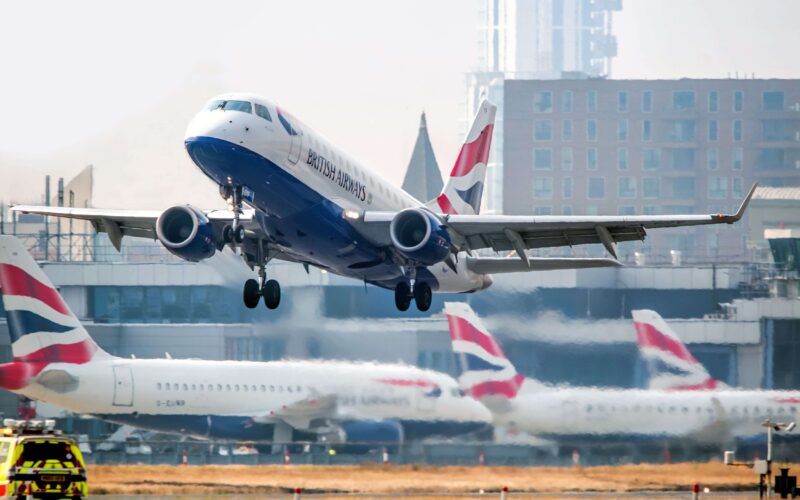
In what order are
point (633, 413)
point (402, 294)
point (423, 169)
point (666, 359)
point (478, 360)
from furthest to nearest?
point (423, 169)
point (666, 359)
point (478, 360)
point (633, 413)
point (402, 294)

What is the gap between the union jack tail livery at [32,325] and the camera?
53.5 meters

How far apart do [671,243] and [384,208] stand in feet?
316

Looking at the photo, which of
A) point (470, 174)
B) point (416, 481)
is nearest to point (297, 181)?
point (416, 481)

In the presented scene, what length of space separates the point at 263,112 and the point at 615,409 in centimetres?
2087

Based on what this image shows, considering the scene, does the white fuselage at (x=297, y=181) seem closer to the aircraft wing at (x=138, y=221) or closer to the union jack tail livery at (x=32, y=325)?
the aircraft wing at (x=138, y=221)

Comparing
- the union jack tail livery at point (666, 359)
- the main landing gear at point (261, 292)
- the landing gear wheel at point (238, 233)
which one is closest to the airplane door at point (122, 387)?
the main landing gear at point (261, 292)

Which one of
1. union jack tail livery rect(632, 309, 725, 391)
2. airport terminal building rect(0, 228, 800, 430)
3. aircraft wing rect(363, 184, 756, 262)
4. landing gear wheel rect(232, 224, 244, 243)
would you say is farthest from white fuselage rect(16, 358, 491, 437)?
landing gear wheel rect(232, 224, 244, 243)

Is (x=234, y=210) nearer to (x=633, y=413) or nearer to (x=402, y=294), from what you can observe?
(x=402, y=294)

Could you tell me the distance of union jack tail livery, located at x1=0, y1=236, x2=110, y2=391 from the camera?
2105 inches

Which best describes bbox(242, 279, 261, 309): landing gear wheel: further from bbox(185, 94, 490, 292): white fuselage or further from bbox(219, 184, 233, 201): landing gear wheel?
bbox(219, 184, 233, 201): landing gear wheel

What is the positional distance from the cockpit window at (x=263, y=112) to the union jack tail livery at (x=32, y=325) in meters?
17.5

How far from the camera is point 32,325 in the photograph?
54531mm

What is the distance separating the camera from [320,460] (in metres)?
52.2

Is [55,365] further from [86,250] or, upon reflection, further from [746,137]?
[746,137]
